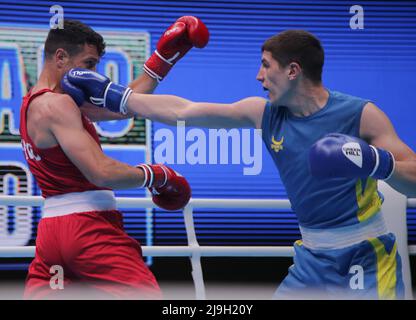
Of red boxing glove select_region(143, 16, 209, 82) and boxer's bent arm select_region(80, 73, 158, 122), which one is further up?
red boxing glove select_region(143, 16, 209, 82)

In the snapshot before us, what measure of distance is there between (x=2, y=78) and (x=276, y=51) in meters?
1.75

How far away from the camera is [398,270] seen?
3055mm

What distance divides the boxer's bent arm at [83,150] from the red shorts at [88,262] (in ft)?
0.57

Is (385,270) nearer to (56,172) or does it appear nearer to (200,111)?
(200,111)

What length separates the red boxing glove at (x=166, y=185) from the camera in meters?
3.26

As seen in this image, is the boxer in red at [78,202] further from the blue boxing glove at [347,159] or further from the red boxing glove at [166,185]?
the blue boxing glove at [347,159]

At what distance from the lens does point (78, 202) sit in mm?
3160

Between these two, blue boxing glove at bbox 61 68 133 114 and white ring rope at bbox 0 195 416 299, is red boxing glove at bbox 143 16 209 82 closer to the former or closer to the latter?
blue boxing glove at bbox 61 68 133 114

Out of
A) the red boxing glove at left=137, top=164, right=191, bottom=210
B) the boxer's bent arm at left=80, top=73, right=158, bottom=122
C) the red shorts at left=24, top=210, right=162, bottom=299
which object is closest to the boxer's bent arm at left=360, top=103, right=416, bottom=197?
the red boxing glove at left=137, top=164, right=191, bottom=210

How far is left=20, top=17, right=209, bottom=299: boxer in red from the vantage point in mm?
3078

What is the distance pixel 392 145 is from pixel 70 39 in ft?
4.87
